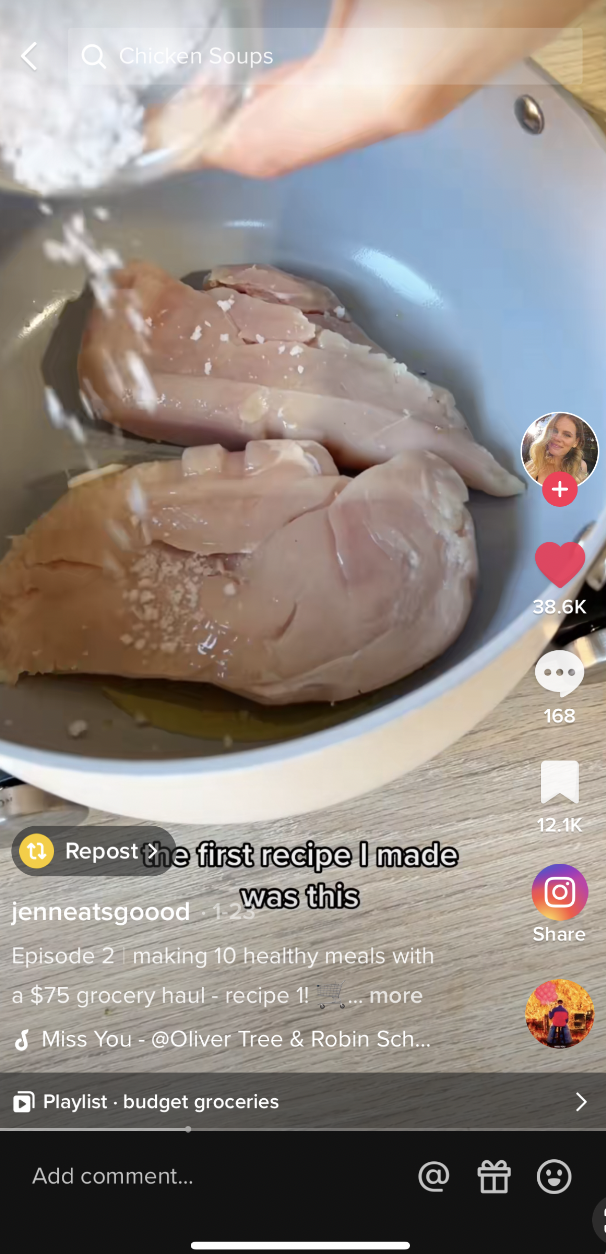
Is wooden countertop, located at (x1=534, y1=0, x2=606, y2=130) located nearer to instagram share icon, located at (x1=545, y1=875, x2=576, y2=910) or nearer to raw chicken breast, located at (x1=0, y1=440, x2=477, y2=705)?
raw chicken breast, located at (x1=0, y1=440, x2=477, y2=705)

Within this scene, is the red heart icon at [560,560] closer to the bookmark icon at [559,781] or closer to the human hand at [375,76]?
the bookmark icon at [559,781]

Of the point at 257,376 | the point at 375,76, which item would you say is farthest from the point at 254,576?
the point at 375,76

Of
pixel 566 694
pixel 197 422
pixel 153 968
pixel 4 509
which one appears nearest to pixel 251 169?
pixel 197 422

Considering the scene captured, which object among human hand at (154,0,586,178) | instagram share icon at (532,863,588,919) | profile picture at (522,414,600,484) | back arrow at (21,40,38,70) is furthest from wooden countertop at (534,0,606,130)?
instagram share icon at (532,863,588,919)

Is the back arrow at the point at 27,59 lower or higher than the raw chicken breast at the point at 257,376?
higher

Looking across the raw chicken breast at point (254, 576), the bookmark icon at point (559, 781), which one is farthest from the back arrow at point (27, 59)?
the bookmark icon at point (559, 781)

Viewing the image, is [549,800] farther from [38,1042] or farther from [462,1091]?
[38,1042]
